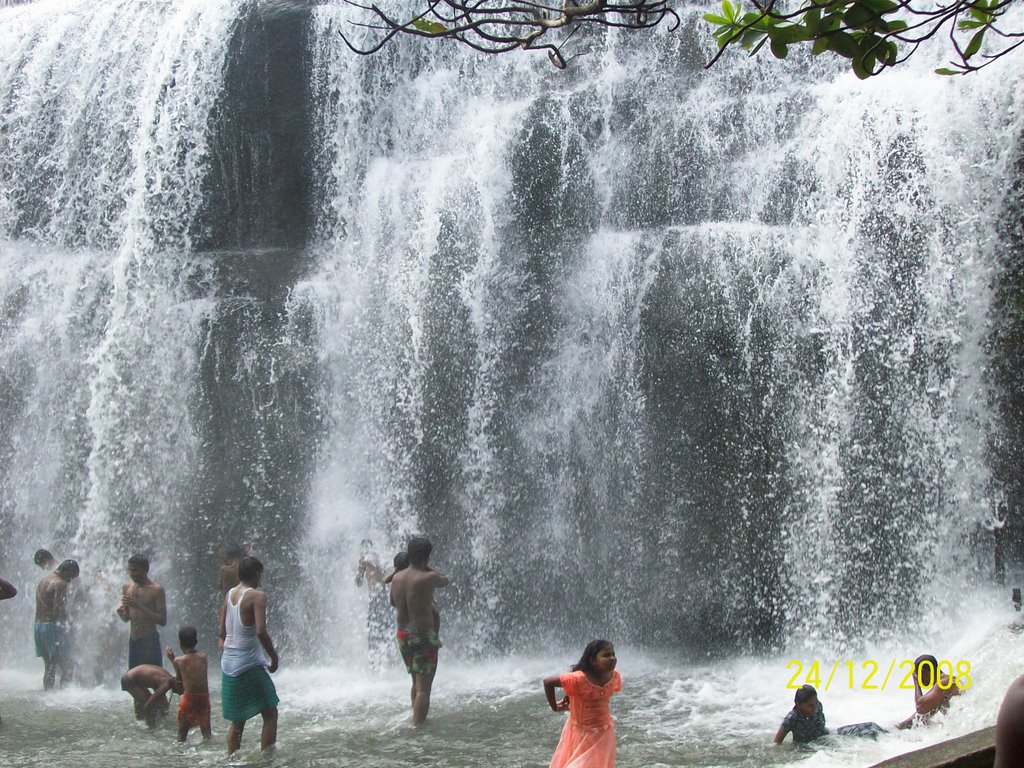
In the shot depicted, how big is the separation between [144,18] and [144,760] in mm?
10600

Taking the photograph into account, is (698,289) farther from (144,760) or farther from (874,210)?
(144,760)

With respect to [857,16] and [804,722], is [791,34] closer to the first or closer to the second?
[857,16]

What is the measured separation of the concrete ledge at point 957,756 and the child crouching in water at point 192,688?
498 cm

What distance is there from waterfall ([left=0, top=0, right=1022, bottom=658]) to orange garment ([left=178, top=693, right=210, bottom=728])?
3.69 metres

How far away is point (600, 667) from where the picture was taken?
16.6 feet

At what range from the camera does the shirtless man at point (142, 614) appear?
860 centimetres

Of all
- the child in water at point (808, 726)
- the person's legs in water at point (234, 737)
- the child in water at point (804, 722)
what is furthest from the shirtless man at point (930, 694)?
the person's legs in water at point (234, 737)

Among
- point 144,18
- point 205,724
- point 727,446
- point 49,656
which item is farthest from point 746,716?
point 144,18

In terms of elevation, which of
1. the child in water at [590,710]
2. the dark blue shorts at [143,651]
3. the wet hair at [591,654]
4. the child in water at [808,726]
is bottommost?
the child in water at [808,726]

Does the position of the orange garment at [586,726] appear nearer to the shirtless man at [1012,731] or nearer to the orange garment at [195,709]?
the shirtless man at [1012,731]

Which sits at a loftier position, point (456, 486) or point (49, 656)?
point (456, 486)

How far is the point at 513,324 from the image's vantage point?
11531 millimetres
